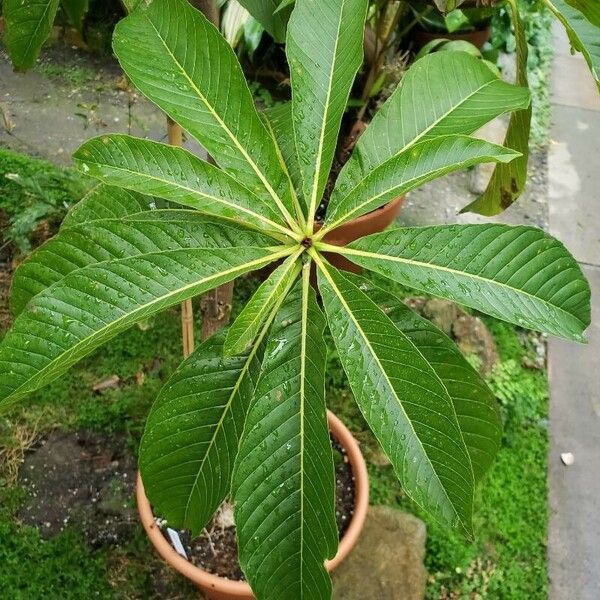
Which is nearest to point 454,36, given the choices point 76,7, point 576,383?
point 576,383

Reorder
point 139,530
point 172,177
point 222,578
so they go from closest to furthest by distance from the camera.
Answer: point 172,177
point 222,578
point 139,530

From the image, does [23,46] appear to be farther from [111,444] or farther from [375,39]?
[375,39]

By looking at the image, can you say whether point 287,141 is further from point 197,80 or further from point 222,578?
point 222,578

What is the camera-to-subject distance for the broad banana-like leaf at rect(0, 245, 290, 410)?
68 cm

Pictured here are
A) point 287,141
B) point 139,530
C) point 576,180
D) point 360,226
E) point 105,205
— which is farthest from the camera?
point 576,180

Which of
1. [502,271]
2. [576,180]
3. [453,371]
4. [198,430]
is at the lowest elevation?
[576,180]

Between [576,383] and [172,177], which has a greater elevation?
[172,177]

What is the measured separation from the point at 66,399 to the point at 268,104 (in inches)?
56.5

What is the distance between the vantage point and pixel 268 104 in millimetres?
2666

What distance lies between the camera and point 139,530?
5.48ft

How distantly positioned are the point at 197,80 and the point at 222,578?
1003 mm

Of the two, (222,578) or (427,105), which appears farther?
(222,578)

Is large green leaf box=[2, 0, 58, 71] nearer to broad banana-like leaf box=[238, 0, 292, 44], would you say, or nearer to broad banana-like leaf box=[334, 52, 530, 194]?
broad banana-like leaf box=[238, 0, 292, 44]

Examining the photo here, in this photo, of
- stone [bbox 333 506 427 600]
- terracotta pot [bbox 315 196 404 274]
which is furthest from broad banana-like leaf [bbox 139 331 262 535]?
terracotta pot [bbox 315 196 404 274]
